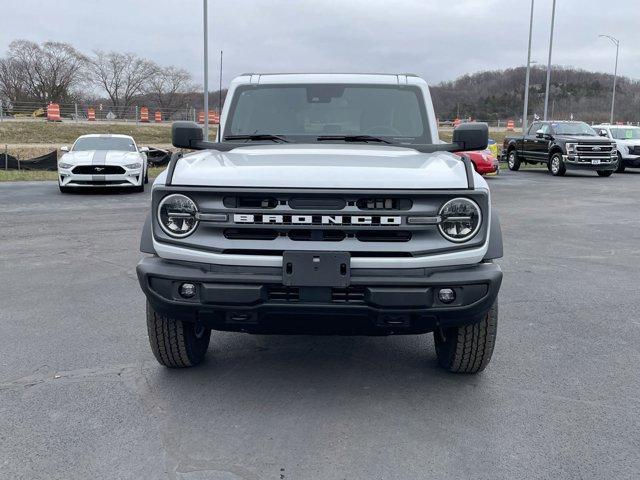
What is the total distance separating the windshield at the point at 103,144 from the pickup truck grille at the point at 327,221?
527 inches

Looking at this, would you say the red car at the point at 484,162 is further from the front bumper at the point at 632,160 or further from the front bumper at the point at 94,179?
the front bumper at the point at 94,179

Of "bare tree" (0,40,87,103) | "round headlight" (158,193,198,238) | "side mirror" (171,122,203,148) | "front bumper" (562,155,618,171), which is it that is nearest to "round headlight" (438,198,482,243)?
"round headlight" (158,193,198,238)

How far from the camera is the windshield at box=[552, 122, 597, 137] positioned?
23.0 m

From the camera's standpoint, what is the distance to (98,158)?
15086 millimetres

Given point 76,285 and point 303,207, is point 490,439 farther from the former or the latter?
point 76,285

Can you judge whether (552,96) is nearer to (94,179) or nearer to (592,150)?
(592,150)

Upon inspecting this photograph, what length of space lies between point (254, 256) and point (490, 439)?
1496mm

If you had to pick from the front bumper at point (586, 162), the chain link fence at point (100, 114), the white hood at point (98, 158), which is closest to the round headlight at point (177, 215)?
the white hood at point (98, 158)

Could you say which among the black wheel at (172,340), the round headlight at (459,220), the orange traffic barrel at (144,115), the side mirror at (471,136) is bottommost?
the black wheel at (172,340)

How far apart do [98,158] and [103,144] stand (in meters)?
1.13

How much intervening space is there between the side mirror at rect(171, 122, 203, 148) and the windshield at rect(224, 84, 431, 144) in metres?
0.37

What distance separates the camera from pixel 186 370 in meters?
4.22

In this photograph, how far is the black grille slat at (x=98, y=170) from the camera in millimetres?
15156

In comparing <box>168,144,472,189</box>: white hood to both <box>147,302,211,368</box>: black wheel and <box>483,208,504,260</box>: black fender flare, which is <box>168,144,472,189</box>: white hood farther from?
<box>147,302,211,368</box>: black wheel
